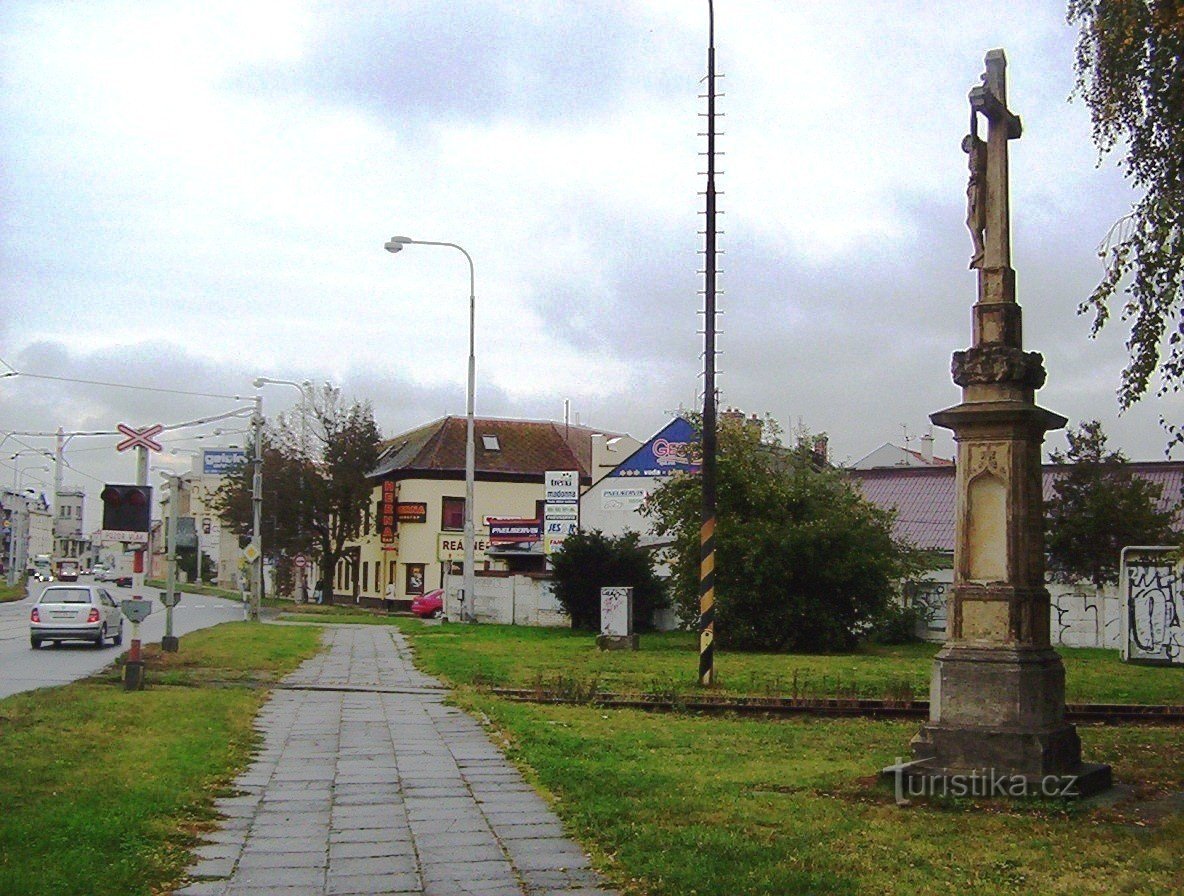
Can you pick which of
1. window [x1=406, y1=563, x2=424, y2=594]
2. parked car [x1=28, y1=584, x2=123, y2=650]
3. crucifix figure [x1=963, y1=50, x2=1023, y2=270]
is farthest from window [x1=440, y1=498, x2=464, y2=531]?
crucifix figure [x1=963, y1=50, x2=1023, y2=270]

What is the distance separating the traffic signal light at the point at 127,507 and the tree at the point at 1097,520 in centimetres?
2769

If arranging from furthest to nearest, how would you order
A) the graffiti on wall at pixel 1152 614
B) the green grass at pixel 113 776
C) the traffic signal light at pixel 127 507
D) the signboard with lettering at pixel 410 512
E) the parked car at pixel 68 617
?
1. the signboard with lettering at pixel 410 512
2. the parked car at pixel 68 617
3. the graffiti on wall at pixel 1152 614
4. the traffic signal light at pixel 127 507
5. the green grass at pixel 113 776

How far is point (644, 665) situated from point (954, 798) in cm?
1604

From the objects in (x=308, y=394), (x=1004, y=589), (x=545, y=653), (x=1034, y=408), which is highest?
(x=308, y=394)

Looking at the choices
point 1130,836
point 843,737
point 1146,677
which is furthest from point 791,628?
point 1130,836

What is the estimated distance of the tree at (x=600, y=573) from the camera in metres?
41.2

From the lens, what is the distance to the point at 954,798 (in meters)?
9.57

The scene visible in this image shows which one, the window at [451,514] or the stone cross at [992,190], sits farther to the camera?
the window at [451,514]

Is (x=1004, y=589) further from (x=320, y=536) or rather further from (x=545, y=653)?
(x=320, y=536)

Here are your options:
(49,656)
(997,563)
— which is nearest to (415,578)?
(49,656)

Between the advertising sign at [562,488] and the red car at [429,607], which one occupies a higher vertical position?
the advertising sign at [562,488]

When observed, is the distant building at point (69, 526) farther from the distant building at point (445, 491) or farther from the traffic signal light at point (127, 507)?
the traffic signal light at point (127, 507)

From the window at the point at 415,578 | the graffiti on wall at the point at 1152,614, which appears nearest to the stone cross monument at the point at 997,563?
the graffiti on wall at the point at 1152,614

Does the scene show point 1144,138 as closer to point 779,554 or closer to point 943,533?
point 779,554
